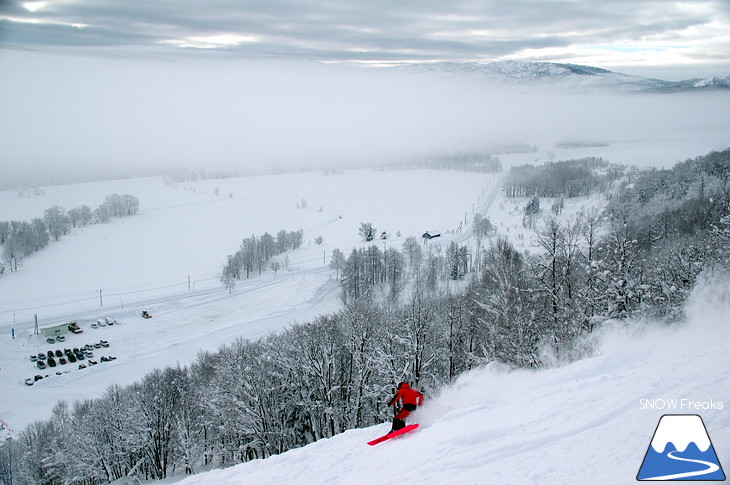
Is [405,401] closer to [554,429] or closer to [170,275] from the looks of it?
[554,429]

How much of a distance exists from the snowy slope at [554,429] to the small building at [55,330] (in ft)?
166

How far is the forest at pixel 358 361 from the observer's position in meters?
17.8

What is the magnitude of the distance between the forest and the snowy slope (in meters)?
3.73

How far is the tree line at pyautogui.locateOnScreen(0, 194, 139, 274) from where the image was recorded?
80.5 metres

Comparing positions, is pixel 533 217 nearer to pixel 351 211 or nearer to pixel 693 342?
pixel 351 211

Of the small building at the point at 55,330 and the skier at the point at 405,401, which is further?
the small building at the point at 55,330

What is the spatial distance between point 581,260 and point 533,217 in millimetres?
88363

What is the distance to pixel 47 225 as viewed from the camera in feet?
332

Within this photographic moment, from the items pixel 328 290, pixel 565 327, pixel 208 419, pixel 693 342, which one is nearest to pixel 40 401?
pixel 208 419

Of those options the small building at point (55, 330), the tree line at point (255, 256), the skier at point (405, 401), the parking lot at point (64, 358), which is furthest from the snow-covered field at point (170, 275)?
the skier at point (405, 401)

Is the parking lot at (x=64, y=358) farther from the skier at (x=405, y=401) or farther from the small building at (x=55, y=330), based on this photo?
the skier at (x=405, y=401)

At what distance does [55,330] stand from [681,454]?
205ft

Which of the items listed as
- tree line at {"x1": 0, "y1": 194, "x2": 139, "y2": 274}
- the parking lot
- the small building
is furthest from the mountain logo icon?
tree line at {"x1": 0, "y1": 194, "x2": 139, "y2": 274}

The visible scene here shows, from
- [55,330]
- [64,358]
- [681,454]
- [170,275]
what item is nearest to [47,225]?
[170,275]
